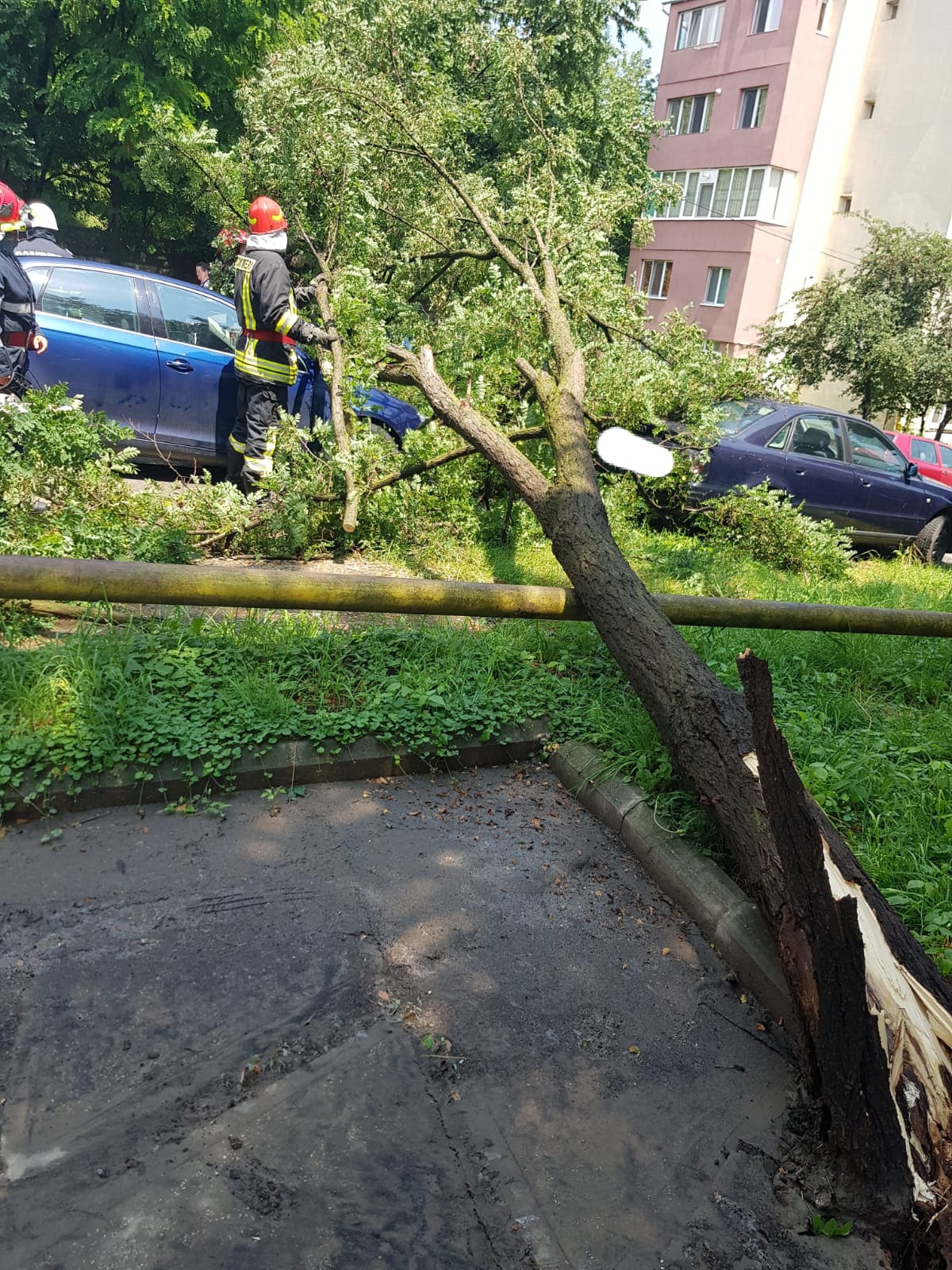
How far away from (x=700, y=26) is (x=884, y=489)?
29365mm

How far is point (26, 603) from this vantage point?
165 inches

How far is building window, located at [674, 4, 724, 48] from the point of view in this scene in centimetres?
3084

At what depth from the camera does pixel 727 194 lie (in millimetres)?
30969

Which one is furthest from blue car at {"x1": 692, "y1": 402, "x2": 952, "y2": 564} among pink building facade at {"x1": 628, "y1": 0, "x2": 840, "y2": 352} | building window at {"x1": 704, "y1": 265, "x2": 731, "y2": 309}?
building window at {"x1": 704, "y1": 265, "x2": 731, "y2": 309}

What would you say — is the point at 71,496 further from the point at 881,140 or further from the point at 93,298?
the point at 881,140

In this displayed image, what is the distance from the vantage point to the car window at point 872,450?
995cm

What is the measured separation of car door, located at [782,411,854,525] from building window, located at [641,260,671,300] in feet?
84.7

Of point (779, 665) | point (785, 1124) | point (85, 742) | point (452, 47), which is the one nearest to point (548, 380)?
point (779, 665)

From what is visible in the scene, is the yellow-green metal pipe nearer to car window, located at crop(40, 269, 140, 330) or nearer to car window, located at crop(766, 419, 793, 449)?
car window, located at crop(40, 269, 140, 330)

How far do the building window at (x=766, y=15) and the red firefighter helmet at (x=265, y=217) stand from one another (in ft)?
96.4

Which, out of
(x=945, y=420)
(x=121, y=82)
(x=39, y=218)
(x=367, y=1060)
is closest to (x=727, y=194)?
(x=945, y=420)

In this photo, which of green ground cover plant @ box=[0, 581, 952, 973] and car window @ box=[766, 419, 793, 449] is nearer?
green ground cover plant @ box=[0, 581, 952, 973]

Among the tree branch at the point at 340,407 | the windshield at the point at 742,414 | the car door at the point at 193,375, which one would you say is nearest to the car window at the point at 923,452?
the windshield at the point at 742,414

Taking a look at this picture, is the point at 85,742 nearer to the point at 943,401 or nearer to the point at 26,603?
the point at 26,603
